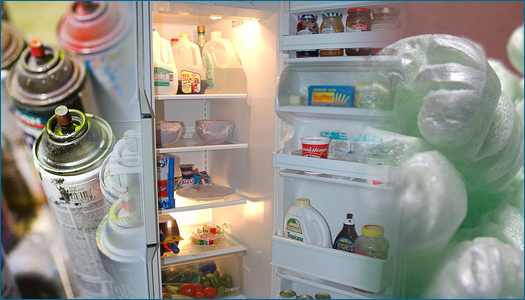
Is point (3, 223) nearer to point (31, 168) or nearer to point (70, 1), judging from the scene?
point (31, 168)

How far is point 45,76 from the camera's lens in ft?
3.20

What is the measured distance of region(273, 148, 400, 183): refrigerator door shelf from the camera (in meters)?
1.01

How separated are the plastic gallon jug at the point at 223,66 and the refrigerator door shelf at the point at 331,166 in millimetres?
526

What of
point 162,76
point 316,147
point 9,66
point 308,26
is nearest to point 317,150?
point 316,147

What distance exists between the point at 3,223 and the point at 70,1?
555 mm

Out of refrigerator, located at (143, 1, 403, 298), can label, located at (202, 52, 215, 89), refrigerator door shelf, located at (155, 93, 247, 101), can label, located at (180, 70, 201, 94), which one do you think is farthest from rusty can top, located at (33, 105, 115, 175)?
can label, located at (202, 52, 215, 89)

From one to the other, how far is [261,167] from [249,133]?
170 mm

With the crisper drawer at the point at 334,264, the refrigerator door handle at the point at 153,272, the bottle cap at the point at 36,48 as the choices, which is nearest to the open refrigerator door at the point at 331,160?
the crisper drawer at the point at 334,264

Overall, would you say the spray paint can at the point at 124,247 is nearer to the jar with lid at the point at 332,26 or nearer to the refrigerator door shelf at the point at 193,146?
the refrigerator door shelf at the point at 193,146

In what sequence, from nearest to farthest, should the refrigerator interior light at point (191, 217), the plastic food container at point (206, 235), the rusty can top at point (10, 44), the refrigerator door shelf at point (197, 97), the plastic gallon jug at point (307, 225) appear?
the rusty can top at point (10, 44) < the plastic gallon jug at point (307, 225) < the refrigerator door shelf at point (197, 97) < the plastic food container at point (206, 235) < the refrigerator interior light at point (191, 217)

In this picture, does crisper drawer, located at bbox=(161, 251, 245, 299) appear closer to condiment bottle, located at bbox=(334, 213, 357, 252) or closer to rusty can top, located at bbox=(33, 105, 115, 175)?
condiment bottle, located at bbox=(334, 213, 357, 252)

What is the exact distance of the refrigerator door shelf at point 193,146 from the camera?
1570 millimetres

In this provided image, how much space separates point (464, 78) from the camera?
0.50 meters

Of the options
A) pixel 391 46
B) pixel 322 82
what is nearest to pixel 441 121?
pixel 391 46
